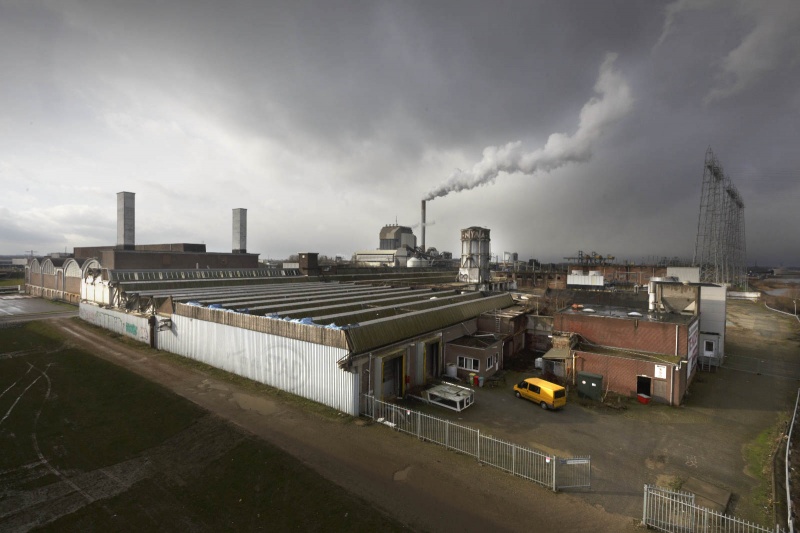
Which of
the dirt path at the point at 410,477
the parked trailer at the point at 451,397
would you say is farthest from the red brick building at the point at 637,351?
the dirt path at the point at 410,477

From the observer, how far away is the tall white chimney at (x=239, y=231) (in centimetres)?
8669

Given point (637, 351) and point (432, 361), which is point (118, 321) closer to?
point (432, 361)

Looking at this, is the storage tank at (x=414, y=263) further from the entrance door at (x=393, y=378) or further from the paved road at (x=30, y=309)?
the entrance door at (x=393, y=378)

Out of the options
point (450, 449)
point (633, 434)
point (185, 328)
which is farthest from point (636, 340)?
point (185, 328)

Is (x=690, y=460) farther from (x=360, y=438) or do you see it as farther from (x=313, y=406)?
(x=313, y=406)

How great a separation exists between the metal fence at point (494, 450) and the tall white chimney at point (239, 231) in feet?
255

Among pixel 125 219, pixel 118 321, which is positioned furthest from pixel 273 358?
pixel 125 219

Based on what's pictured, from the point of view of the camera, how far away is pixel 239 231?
286 ft

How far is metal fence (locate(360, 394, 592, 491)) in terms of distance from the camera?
46.1 feet

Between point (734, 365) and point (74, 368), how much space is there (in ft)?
179

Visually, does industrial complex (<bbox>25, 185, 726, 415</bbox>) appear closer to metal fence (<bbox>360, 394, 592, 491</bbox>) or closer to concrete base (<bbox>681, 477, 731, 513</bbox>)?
metal fence (<bbox>360, 394, 592, 491</bbox>)

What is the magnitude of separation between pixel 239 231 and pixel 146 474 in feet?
263

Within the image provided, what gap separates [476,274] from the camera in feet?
202

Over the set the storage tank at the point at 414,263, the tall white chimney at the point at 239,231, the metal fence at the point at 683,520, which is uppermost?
the tall white chimney at the point at 239,231
